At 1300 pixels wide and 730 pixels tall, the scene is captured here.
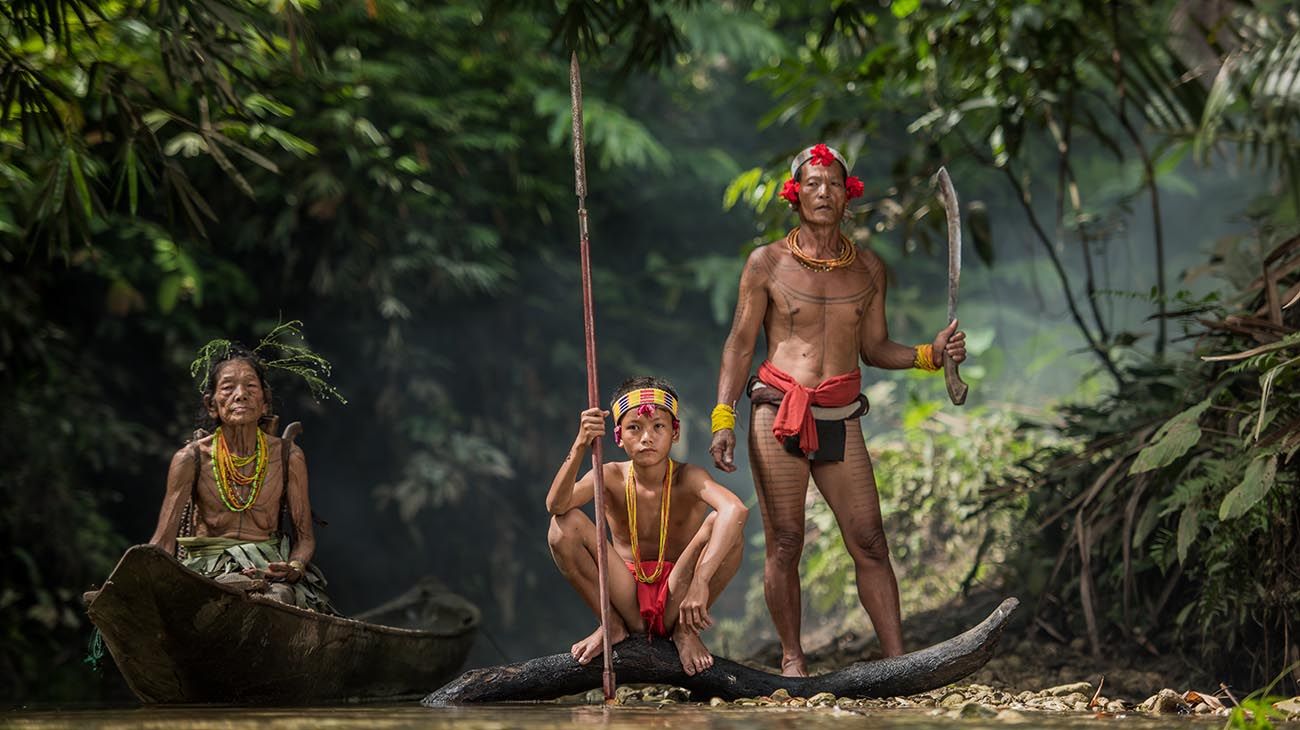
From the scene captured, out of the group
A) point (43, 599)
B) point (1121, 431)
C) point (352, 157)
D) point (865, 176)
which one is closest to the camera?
point (1121, 431)

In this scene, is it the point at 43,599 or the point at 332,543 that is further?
the point at 332,543

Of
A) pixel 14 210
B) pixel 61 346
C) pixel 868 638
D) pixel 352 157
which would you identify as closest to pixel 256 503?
pixel 14 210

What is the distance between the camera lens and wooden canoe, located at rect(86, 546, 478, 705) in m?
4.26

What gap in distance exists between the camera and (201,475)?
5125mm

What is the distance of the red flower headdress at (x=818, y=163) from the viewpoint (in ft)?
16.9

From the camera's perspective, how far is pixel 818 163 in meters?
5.16

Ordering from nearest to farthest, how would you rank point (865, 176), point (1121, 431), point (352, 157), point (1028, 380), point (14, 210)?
1. point (1121, 431)
2. point (14, 210)
3. point (352, 157)
4. point (1028, 380)
5. point (865, 176)

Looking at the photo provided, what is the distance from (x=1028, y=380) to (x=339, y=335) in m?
7.13

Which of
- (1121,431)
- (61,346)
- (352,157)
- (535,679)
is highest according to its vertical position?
(352,157)

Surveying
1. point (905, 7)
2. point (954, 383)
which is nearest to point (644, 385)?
point (954, 383)

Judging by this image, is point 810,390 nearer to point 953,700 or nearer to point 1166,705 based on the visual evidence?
point 953,700

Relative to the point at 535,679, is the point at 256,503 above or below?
above

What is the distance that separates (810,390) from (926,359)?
1.60 ft

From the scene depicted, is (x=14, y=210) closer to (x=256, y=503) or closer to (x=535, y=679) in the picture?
(x=256, y=503)
